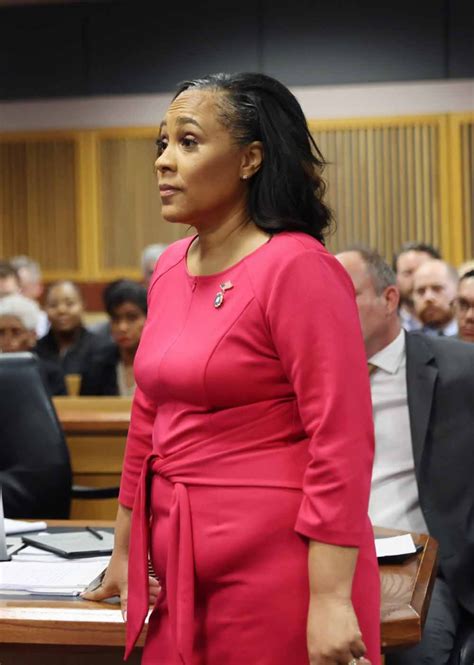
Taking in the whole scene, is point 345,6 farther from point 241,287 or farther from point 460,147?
point 241,287

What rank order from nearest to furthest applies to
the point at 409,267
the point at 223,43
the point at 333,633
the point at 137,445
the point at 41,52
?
1. the point at 333,633
2. the point at 137,445
3. the point at 409,267
4. the point at 223,43
5. the point at 41,52

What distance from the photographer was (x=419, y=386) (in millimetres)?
2977

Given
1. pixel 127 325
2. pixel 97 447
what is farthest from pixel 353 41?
pixel 97 447

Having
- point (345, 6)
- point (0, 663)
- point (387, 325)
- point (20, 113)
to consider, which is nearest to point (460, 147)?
point (345, 6)

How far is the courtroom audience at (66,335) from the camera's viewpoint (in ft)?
22.9

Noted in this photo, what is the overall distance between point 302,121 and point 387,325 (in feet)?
5.39

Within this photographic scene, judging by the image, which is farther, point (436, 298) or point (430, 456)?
point (436, 298)

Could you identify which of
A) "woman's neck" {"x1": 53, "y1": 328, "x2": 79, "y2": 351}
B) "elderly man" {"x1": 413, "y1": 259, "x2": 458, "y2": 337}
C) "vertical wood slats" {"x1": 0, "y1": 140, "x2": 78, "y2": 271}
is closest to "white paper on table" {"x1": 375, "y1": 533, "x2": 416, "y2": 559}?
"elderly man" {"x1": 413, "y1": 259, "x2": 458, "y2": 337}

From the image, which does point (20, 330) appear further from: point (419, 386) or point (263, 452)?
point (263, 452)

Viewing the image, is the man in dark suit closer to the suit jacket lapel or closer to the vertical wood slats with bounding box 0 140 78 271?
the suit jacket lapel

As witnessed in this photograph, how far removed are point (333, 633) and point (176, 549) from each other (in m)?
0.27

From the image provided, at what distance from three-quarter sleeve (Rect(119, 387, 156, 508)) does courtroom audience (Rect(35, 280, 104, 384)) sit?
16.6 ft

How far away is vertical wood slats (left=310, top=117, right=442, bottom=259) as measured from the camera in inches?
359

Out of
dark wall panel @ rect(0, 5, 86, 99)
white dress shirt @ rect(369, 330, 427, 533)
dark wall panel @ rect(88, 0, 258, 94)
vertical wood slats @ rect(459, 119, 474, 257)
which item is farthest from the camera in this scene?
dark wall panel @ rect(0, 5, 86, 99)
